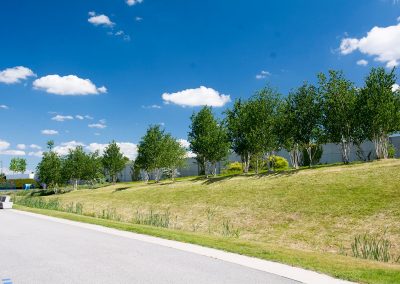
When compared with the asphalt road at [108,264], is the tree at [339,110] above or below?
above

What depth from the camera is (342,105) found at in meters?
36.3

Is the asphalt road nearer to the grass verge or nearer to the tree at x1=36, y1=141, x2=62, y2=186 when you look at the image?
the grass verge

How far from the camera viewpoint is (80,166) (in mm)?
63656

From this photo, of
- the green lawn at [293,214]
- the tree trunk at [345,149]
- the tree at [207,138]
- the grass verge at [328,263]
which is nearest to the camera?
the grass verge at [328,263]

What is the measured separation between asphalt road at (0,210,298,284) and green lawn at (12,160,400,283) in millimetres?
1706

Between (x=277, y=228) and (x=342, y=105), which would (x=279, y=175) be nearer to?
(x=342, y=105)

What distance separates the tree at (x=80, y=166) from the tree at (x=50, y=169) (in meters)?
1.14

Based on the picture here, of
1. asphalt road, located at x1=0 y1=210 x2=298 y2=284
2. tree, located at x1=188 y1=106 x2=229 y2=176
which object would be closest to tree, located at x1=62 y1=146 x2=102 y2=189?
tree, located at x1=188 y1=106 x2=229 y2=176

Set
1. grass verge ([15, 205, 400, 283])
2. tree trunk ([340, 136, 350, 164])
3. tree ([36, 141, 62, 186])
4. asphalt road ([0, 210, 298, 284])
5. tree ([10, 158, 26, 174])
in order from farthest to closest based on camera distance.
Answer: tree ([10, 158, 26, 174]) < tree ([36, 141, 62, 186]) < tree trunk ([340, 136, 350, 164]) < grass verge ([15, 205, 400, 283]) < asphalt road ([0, 210, 298, 284])

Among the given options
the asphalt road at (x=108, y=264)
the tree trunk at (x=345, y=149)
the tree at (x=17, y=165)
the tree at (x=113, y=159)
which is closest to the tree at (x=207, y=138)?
the tree trunk at (x=345, y=149)

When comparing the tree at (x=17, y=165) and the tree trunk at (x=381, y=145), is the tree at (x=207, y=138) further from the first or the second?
the tree at (x=17, y=165)

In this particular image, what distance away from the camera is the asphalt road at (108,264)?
7.59 meters

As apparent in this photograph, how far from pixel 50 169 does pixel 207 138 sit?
30832 mm

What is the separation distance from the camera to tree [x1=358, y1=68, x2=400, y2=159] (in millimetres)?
33469
